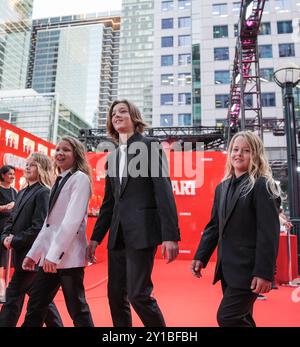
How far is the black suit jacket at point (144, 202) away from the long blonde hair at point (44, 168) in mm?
803

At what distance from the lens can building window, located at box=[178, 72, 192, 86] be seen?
34281 millimetres

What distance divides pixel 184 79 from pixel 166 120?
500 centimetres

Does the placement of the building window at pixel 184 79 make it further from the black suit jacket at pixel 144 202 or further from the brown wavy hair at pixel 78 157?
the black suit jacket at pixel 144 202

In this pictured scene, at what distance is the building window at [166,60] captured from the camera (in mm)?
35156

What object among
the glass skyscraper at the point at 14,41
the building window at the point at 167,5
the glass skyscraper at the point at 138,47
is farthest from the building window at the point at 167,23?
the glass skyscraper at the point at 14,41

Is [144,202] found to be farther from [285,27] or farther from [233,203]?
[285,27]

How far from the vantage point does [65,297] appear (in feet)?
6.73

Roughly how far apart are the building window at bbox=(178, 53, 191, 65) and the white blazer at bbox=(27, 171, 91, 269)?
34966 millimetres

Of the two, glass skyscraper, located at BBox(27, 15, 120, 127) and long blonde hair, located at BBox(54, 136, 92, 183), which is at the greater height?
glass skyscraper, located at BBox(27, 15, 120, 127)

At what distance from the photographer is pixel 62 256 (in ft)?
6.55

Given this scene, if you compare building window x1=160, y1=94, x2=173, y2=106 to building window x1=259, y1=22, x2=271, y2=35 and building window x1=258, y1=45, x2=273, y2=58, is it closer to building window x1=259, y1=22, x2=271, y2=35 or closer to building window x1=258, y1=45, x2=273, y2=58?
building window x1=258, y1=45, x2=273, y2=58

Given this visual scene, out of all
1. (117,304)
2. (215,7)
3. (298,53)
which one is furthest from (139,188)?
(215,7)

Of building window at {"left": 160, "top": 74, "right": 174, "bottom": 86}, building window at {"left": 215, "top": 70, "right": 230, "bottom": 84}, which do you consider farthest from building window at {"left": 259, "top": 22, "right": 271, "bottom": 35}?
building window at {"left": 160, "top": 74, "right": 174, "bottom": 86}
